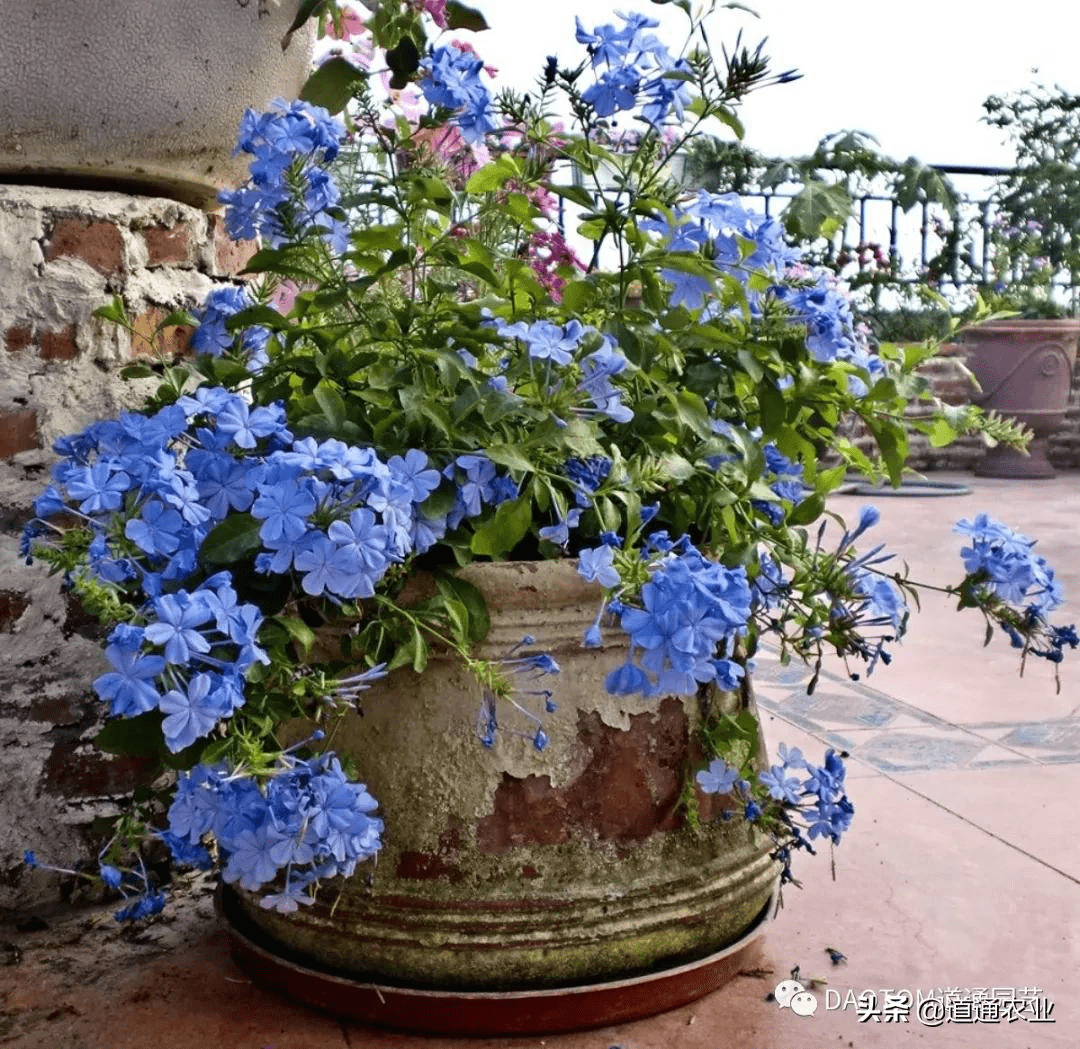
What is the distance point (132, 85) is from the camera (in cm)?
141

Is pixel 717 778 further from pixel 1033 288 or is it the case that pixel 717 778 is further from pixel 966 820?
pixel 1033 288

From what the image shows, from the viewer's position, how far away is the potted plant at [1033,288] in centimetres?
709

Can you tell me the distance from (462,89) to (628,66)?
0.47ft

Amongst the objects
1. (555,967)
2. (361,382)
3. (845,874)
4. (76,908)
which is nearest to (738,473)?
(361,382)

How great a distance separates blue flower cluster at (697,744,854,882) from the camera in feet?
3.92

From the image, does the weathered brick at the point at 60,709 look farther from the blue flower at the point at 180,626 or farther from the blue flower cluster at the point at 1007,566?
the blue flower cluster at the point at 1007,566

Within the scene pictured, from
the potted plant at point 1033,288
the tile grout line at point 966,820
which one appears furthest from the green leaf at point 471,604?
the potted plant at point 1033,288

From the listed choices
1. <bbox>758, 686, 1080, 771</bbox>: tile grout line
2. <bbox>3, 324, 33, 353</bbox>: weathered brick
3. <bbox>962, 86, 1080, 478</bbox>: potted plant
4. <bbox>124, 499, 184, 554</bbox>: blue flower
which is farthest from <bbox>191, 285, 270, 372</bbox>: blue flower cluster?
<bbox>962, 86, 1080, 478</bbox>: potted plant

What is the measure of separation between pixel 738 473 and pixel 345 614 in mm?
378

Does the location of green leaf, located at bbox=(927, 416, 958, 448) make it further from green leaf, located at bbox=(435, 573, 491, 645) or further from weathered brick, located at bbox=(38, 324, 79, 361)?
weathered brick, located at bbox=(38, 324, 79, 361)

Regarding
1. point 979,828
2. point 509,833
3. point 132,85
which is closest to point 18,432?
point 132,85

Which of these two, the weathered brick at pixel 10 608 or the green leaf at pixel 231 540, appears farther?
the weathered brick at pixel 10 608

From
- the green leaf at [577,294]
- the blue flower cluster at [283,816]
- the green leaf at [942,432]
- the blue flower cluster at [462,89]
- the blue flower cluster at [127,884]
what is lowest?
the blue flower cluster at [127,884]

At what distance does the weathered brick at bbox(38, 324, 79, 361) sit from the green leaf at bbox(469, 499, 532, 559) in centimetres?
62
